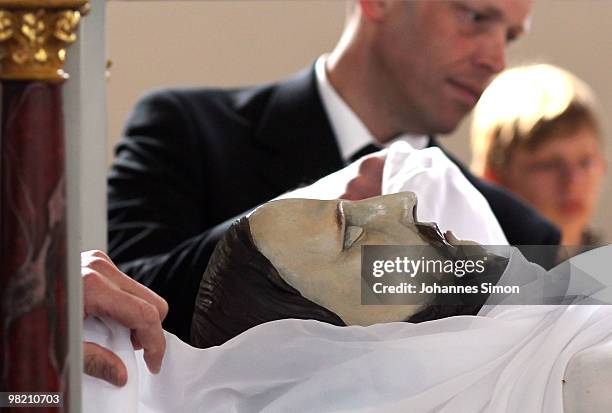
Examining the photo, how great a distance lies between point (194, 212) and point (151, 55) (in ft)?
1.26

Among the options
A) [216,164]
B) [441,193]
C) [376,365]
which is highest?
[216,164]

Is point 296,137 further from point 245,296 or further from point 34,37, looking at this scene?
point 34,37

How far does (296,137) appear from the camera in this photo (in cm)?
128

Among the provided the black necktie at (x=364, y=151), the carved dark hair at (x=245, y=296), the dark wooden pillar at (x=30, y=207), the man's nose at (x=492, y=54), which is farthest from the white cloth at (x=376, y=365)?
the black necktie at (x=364, y=151)

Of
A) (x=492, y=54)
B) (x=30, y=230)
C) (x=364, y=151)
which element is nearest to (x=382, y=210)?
(x=30, y=230)

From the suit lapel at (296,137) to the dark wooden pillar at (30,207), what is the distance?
0.60m

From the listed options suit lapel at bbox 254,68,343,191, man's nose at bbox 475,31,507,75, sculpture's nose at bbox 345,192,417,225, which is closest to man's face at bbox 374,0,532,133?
man's nose at bbox 475,31,507,75

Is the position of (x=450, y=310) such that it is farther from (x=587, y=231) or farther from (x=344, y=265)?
(x=587, y=231)

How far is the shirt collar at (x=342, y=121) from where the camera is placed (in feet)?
4.01

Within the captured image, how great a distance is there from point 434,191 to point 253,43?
68 centimetres

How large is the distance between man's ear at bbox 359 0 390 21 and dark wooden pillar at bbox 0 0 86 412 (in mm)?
624

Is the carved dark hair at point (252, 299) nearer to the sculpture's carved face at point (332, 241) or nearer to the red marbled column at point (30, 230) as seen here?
the sculpture's carved face at point (332, 241)

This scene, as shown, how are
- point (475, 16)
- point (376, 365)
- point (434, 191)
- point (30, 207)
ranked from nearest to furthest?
1. point (30, 207)
2. point (376, 365)
3. point (434, 191)
4. point (475, 16)

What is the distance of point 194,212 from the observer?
136 cm
